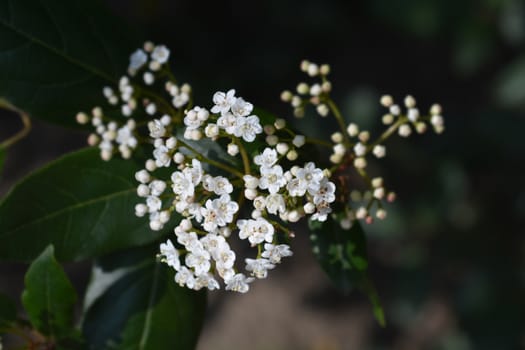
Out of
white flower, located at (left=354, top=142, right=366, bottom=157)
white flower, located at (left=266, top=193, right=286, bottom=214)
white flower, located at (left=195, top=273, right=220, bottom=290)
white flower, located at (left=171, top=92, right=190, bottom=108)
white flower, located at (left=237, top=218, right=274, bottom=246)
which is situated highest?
white flower, located at (left=171, top=92, right=190, bottom=108)

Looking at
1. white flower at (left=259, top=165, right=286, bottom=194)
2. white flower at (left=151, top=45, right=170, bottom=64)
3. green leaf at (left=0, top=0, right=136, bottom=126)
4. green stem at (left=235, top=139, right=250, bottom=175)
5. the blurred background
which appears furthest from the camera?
the blurred background

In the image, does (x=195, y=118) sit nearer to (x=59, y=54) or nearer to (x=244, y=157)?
(x=244, y=157)

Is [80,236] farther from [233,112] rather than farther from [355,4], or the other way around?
[355,4]

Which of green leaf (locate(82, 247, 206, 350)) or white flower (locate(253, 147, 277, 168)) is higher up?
white flower (locate(253, 147, 277, 168))

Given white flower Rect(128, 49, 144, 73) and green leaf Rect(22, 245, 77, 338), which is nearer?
green leaf Rect(22, 245, 77, 338)

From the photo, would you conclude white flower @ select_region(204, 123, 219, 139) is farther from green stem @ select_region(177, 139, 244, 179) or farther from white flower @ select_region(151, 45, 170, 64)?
white flower @ select_region(151, 45, 170, 64)

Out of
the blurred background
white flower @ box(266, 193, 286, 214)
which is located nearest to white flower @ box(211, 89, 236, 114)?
white flower @ box(266, 193, 286, 214)
